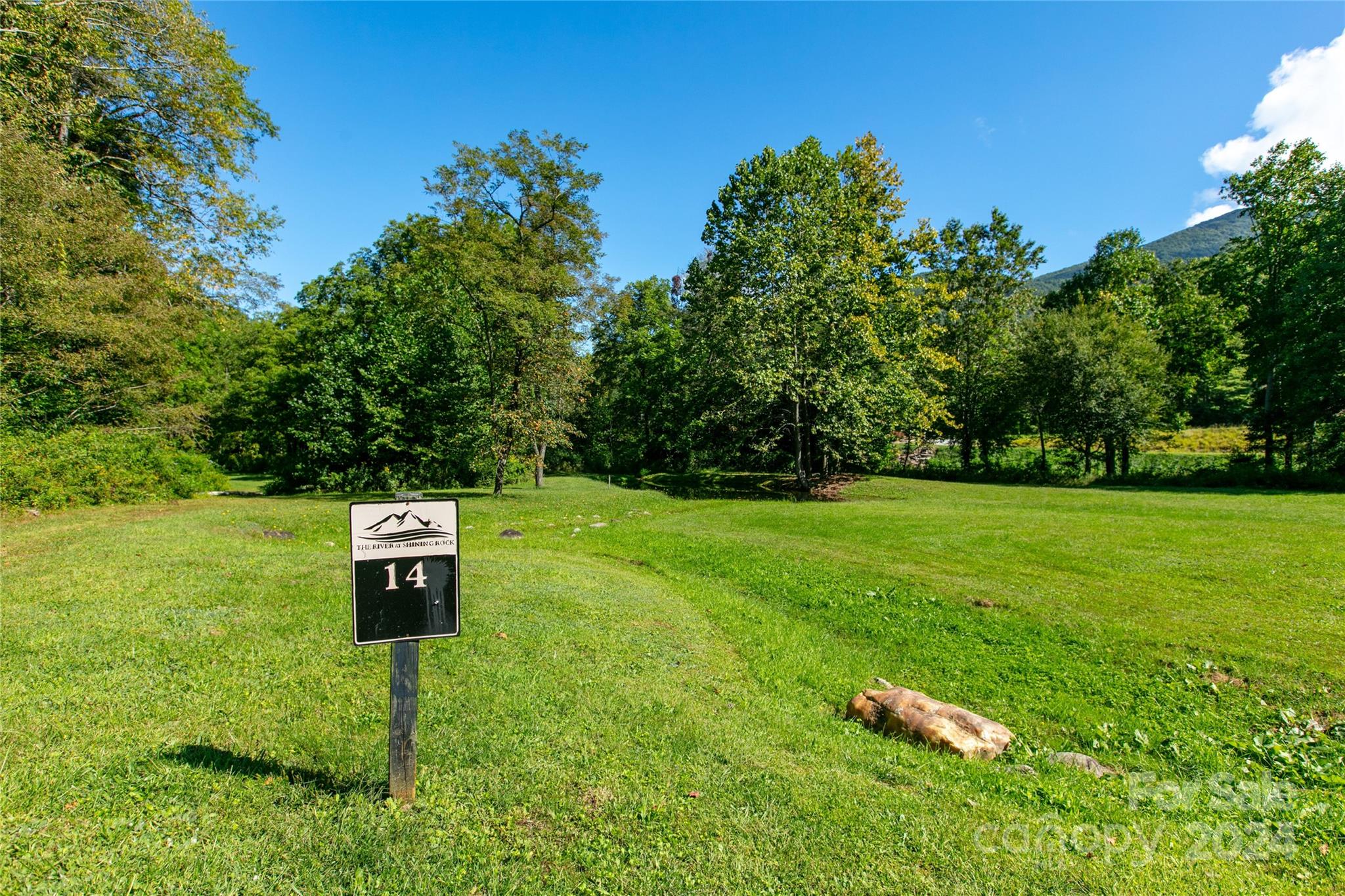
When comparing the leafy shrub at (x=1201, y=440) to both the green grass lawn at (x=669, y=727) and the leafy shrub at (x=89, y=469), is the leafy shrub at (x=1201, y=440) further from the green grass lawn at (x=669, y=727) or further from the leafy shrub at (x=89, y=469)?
the leafy shrub at (x=89, y=469)

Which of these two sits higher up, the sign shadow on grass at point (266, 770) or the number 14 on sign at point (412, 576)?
the number 14 on sign at point (412, 576)

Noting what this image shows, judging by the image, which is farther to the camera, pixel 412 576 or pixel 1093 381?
pixel 1093 381

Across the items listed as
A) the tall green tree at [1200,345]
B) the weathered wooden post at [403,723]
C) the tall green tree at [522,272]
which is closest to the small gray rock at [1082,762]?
the weathered wooden post at [403,723]

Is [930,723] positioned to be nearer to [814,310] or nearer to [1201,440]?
[814,310]

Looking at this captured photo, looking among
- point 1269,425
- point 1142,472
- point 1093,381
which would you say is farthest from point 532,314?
point 1269,425

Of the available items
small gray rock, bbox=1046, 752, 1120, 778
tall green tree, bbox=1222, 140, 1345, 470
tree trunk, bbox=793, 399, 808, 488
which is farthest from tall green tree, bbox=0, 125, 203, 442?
tall green tree, bbox=1222, 140, 1345, 470

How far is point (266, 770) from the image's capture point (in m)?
3.50

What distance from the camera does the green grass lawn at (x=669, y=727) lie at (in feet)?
9.46

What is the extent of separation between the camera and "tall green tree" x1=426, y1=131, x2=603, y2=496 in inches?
795

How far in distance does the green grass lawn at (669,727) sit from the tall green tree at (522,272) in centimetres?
1102

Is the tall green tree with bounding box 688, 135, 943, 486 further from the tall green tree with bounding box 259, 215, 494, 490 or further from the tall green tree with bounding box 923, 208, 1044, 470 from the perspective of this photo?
the tall green tree with bounding box 259, 215, 494, 490

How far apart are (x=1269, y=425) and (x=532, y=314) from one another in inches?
1306

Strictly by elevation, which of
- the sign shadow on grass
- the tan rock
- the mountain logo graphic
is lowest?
the tan rock

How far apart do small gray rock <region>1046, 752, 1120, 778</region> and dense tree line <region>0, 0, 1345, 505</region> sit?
1836 centimetres
